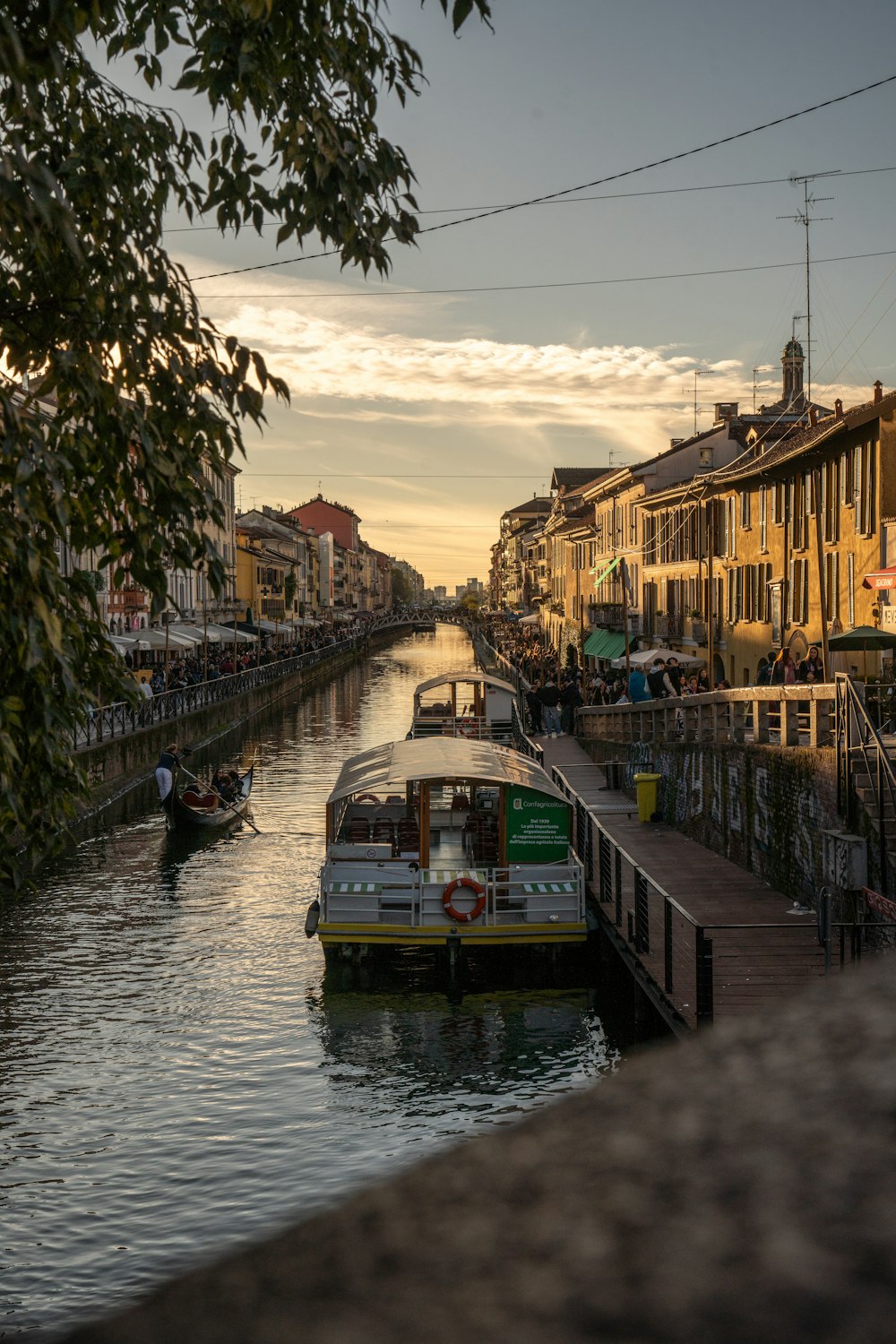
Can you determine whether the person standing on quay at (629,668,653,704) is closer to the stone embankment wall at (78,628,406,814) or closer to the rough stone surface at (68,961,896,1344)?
the stone embankment wall at (78,628,406,814)

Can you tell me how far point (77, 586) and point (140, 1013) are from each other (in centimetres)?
1192

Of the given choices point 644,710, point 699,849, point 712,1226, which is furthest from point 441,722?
point 712,1226

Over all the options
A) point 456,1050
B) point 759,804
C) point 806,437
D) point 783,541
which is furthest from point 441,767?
point 783,541

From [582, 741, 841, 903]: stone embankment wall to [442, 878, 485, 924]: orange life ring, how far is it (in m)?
4.17

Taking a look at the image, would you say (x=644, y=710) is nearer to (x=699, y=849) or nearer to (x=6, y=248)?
(x=699, y=849)

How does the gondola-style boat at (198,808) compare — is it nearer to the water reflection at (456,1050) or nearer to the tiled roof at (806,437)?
the water reflection at (456,1050)

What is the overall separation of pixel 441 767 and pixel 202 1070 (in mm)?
6932

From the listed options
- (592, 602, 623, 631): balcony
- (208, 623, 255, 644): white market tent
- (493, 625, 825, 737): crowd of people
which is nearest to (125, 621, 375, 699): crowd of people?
(208, 623, 255, 644): white market tent

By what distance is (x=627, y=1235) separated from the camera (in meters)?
1.26

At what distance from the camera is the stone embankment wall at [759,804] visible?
16891mm

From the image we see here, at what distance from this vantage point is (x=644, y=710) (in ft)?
105

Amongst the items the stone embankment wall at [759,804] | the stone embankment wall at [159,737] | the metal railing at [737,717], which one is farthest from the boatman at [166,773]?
the stone embankment wall at [759,804]

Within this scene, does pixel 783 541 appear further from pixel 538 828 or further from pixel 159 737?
pixel 538 828

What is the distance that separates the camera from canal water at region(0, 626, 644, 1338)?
37.4 feet
